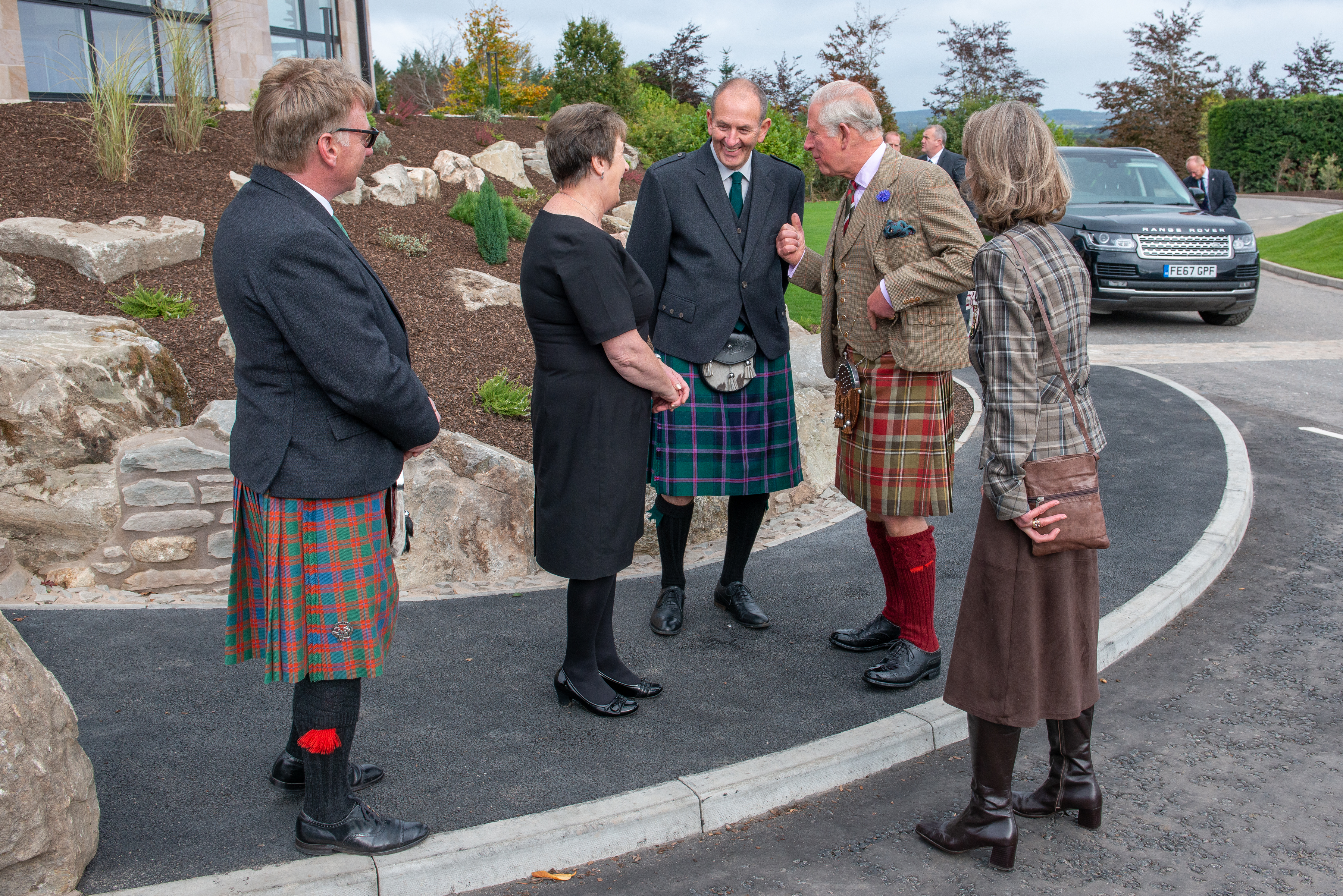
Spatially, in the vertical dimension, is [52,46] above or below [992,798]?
above

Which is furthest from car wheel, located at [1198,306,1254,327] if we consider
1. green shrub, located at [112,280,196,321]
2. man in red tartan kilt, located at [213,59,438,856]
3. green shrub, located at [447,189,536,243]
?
man in red tartan kilt, located at [213,59,438,856]

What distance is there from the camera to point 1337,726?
3.60m

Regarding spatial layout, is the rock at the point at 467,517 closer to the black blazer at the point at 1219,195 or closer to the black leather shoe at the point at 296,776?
the black leather shoe at the point at 296,776

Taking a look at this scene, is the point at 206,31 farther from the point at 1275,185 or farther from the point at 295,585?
the point at 1275,185

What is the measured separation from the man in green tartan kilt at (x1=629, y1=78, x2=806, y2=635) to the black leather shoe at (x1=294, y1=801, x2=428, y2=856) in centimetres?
176

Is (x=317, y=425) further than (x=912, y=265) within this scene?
No

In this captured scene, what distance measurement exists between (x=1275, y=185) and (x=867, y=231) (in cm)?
3689

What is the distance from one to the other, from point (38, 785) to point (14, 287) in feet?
15.3

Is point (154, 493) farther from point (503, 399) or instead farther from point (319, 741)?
point (319, 741)

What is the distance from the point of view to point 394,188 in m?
9.85

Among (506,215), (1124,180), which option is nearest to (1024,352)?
(506,215)

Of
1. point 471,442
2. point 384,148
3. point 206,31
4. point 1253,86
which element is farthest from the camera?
point 1253,86

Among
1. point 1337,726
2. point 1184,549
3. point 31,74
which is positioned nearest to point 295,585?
point 1337,726

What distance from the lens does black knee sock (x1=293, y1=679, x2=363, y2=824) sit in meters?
2.65
